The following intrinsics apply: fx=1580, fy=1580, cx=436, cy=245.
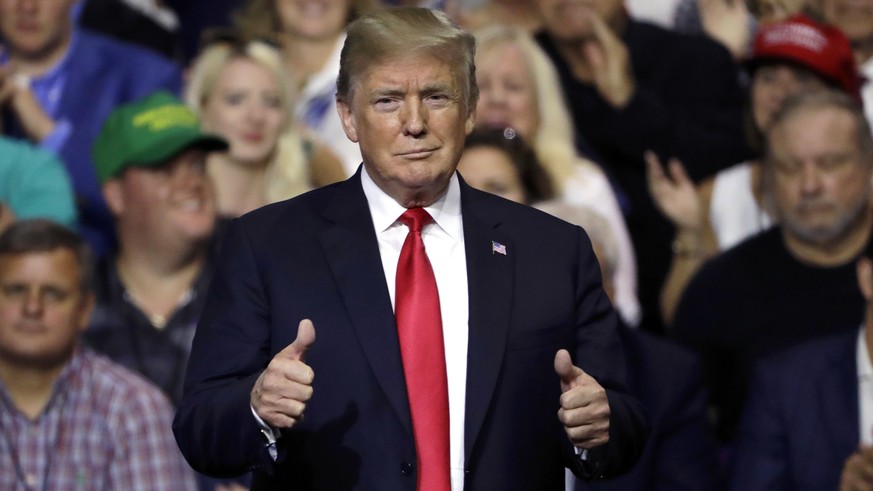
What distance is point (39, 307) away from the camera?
4.64 metres

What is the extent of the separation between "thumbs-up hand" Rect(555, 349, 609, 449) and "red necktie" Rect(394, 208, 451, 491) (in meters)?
0.19

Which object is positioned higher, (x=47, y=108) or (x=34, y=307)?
(x=47, y=108)

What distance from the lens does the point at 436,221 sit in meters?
2.57

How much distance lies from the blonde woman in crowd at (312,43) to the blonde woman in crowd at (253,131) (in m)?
0.26

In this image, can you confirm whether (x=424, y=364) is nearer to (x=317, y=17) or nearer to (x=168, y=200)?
(x=168, y=200)

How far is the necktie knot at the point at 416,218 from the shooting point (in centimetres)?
254

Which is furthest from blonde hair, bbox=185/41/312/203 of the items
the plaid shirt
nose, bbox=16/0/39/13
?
the plaid shirt

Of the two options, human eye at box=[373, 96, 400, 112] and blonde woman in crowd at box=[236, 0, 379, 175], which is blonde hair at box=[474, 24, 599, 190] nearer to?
blonde woman in crowd at box=[236, 0, 379, 175]

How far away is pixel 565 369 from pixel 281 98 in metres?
3.68

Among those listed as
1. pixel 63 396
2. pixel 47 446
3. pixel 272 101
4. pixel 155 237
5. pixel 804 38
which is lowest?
pixel 47 446

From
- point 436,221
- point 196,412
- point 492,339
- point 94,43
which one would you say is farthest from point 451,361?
point 94,43

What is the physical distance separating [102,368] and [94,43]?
1.88m

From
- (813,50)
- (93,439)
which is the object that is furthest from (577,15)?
(93,439)

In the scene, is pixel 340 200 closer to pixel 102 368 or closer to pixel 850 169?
pixel 102 368
